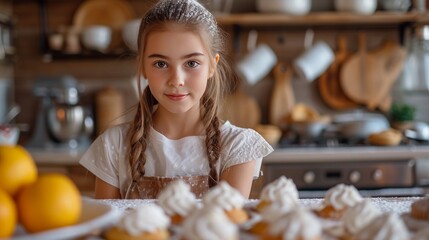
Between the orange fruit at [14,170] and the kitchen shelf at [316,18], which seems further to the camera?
the kitchen shelf at [316,18]

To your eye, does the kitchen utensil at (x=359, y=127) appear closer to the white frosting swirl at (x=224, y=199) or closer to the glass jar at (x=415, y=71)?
the glass jar at (x=415, y=71)

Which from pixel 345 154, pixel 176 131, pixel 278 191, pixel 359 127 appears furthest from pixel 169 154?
pixel 359 127

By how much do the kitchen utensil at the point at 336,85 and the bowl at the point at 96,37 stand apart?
0.97m

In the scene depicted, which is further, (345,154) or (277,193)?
(345,154)

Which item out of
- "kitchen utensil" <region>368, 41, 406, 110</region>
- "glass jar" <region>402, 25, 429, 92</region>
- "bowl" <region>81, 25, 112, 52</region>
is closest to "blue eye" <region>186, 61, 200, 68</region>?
"bowl" <region>81, 25, 112, 52</region>

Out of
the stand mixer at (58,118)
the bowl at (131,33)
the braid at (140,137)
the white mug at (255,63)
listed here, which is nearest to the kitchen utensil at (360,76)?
the white mug at (255,63)

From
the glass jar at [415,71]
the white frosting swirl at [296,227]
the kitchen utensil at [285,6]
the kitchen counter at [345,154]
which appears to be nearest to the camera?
the white frosting swirl at [296,227]

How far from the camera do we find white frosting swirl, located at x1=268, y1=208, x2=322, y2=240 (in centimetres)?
52

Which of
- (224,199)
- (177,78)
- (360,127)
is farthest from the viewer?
(360,127)

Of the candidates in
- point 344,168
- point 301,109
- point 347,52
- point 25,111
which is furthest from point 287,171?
point 25,111

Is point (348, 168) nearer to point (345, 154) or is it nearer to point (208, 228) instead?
point (345, 154)

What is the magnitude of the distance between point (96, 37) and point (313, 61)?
3.10ft

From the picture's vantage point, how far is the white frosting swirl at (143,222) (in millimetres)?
576

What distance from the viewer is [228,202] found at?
2.16 feet
